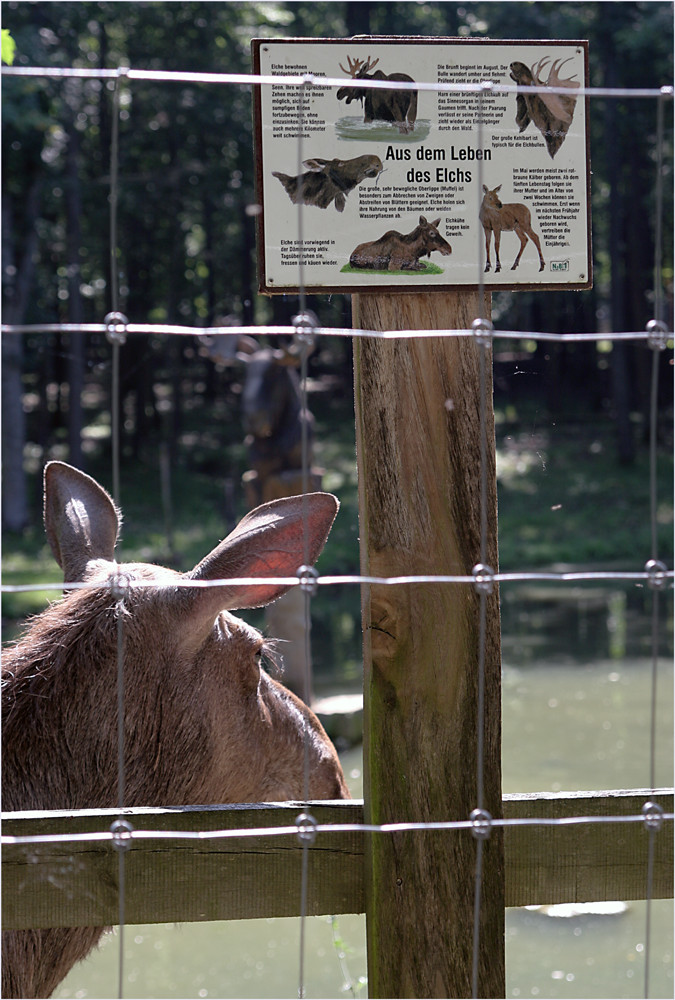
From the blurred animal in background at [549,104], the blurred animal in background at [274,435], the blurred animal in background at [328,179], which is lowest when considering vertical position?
the blurred animal in background at [274,435]

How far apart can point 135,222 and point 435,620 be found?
24349 mm

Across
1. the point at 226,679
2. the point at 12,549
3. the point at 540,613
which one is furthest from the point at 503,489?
the point at 226,679

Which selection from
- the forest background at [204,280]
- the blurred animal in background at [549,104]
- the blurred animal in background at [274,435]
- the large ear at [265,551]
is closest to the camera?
the blurred animal in background at [549,104]

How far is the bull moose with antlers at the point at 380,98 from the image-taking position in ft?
6.25

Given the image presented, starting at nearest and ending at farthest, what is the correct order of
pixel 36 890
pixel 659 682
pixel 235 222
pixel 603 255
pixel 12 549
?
pixel 36 890, pixel 659 682, pixel 12 549, pixel 235 222, pixel 603 255

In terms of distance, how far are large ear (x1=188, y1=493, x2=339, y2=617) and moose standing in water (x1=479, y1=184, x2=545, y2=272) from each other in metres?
0.56

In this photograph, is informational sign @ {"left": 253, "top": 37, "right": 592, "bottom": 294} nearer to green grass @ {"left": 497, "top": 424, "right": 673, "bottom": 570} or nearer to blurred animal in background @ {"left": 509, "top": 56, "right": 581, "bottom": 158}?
blurred animal in background @ {"left": 509, "top": 56, "right": 581, "bottom": 158}

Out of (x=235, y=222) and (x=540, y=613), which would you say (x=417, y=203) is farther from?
(x=235, y=222)

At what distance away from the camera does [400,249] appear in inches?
75.4

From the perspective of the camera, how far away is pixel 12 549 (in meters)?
17.2

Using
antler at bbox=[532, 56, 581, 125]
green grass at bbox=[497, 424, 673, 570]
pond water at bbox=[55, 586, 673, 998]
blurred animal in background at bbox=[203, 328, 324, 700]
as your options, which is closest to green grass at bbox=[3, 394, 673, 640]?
green grass at bbox=[497, 424, 673, 570]

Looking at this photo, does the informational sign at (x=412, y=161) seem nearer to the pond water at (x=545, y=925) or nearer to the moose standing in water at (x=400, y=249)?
the moose standing in water at (x=400, y=249)

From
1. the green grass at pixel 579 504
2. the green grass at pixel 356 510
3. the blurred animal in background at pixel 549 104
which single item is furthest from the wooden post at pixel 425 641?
the green grass at pixel 579 504

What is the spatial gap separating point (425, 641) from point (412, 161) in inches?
32.8
